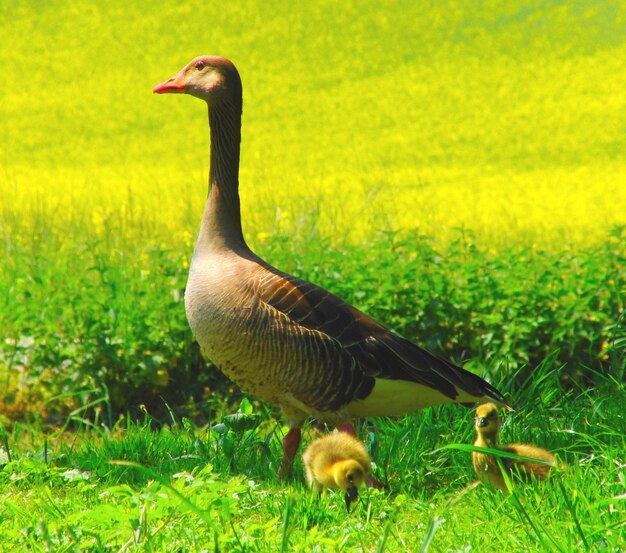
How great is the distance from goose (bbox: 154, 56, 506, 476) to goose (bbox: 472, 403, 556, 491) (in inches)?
18.2

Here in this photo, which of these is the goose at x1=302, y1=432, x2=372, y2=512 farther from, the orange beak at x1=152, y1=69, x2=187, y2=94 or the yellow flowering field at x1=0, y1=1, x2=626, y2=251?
the yellow flowering field at x1=0, y1=1, x2=626, y2=251

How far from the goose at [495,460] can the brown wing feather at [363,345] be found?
0.46 m

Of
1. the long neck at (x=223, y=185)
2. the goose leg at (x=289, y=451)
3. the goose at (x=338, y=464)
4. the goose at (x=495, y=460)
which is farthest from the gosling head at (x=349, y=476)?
the long neck at (x=223, y=185)

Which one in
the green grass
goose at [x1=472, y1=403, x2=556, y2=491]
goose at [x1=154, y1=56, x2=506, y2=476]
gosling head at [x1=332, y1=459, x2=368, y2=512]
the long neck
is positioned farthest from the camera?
the long neck

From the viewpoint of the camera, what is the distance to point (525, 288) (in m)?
7.42

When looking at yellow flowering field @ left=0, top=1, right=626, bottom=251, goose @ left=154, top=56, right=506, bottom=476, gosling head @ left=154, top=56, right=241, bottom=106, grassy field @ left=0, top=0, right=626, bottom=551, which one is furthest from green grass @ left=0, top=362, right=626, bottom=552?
yellow flowering field @ left=0, top=1, right=626, bottom=251

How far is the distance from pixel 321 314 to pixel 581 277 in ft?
10.6

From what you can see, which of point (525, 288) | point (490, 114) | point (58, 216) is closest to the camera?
point (525, 288)

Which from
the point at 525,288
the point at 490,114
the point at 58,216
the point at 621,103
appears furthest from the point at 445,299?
the point at 621,103

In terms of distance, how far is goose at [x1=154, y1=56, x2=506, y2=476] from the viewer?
16.4ft

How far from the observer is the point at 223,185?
559cm

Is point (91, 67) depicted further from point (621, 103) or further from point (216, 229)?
point (216, 229)

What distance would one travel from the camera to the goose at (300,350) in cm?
498

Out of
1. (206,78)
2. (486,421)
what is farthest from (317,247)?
(486,421)
